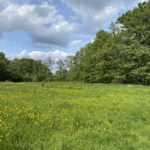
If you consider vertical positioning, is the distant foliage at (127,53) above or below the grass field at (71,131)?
above

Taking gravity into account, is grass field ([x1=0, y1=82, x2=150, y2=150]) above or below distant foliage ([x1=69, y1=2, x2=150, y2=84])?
below

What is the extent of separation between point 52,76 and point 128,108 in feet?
352

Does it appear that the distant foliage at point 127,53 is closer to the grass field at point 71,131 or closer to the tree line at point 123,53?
the tree line at point 123,53

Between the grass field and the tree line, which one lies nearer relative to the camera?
the grass field

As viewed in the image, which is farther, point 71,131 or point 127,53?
point 127,53

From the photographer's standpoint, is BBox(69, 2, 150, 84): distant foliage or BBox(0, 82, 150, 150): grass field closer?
BBox(0, 82, 150, 150): grass field

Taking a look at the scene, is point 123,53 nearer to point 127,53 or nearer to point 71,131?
point 127,53

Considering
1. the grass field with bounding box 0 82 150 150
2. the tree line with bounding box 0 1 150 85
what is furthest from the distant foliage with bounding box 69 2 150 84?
the grass field with bounding box 0 82 150 150

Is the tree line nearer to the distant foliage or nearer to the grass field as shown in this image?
the distant foliage

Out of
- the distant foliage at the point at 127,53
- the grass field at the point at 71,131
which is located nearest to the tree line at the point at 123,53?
the distant foliage at the point at 127,53

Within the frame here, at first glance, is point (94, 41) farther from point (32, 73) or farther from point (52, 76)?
point (32, 73)

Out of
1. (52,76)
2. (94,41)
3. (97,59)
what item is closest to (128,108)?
(97,59)

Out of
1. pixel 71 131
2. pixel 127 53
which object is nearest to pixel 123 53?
pixel 127 53

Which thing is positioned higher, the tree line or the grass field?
the tree line
